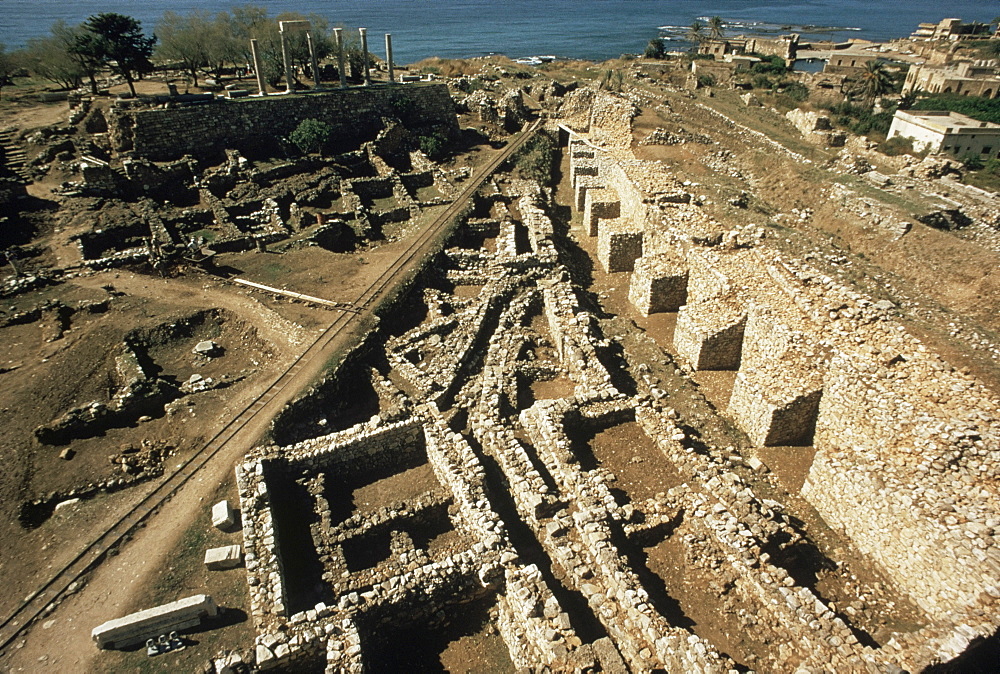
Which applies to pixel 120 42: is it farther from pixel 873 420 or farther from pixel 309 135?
pixel 873 420

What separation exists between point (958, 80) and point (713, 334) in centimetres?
6419

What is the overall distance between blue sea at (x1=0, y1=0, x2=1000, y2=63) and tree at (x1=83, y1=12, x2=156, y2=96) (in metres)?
53.3

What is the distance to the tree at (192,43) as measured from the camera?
3772 cm

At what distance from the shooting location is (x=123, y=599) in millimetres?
9328

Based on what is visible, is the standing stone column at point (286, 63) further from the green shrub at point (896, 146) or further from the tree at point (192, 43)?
the green shrub at point (896, 146)

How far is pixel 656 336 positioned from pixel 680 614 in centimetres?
1009

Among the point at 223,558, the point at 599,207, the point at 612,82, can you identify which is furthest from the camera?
the point at 612,82

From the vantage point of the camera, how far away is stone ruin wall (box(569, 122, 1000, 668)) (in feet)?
29.1

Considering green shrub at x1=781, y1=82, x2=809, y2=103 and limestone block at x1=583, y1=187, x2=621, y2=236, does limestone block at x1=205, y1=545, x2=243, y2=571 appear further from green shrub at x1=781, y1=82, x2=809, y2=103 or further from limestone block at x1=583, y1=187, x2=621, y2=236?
green shrub at x1=781, y1=82, x2=809, y2=103

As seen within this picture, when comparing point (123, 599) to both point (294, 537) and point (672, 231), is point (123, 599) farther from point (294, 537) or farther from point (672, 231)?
point (672, 231)

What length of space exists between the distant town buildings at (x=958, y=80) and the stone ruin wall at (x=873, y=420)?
200 feet

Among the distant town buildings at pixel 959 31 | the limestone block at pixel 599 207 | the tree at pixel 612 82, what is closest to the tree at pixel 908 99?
the tree at pixel 612 82

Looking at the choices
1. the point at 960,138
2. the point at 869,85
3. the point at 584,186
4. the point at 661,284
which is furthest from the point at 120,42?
the point at 869,85

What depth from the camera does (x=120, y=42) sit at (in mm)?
32688
